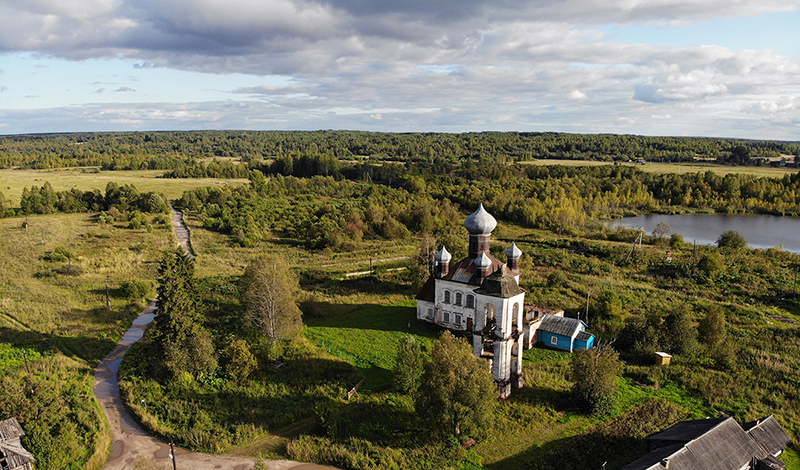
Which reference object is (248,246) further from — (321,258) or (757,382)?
(757,382)

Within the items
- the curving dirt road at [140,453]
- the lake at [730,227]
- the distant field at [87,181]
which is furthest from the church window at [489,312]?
the distant field at [87,181]

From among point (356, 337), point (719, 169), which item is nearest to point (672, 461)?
point (356, 337)

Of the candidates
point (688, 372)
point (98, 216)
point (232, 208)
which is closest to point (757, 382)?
point (688, 372)

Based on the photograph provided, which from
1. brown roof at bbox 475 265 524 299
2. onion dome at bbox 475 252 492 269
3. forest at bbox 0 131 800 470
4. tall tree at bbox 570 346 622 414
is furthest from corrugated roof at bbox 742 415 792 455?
onion dome at bbox 475 252 492 269

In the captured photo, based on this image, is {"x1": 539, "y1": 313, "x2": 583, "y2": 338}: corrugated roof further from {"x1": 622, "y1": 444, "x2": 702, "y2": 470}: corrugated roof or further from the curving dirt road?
the curving dirt road

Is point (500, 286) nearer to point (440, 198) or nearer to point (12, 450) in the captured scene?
point (12, 450)
